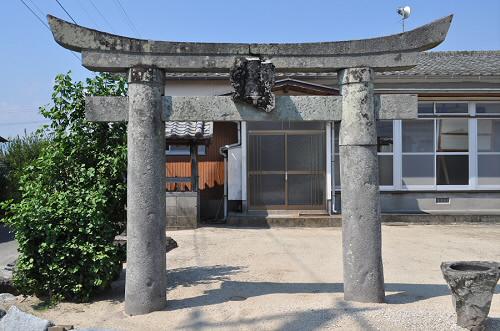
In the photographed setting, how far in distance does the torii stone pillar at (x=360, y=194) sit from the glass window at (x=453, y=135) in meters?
10.4

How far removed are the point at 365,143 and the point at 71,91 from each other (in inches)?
173

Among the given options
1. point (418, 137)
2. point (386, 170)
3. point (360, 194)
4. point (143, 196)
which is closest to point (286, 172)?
point (386, 170)

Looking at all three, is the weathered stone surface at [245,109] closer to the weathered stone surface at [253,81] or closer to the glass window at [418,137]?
the weathered stone surface at [253,81]

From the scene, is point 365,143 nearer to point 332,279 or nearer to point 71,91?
point 332,279

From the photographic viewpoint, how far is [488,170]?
15422 millimetres

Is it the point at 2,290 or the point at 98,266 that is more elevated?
the point at 98,266

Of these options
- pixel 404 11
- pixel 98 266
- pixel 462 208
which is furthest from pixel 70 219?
pixel 404 11

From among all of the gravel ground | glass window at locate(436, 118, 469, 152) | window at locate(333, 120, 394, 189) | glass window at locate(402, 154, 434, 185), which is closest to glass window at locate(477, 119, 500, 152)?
glass window at locate(436, 118, 469, 152)

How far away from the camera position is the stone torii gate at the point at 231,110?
18.8 feet

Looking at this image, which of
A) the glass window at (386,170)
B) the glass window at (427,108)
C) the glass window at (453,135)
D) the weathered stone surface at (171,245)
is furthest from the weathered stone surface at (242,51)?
the glass window at (453,135)

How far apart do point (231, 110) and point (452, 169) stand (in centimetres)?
1170

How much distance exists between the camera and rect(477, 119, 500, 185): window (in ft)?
50.5

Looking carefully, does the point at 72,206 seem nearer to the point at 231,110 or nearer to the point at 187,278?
the point at 187,278

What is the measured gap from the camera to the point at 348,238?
5906 mm
